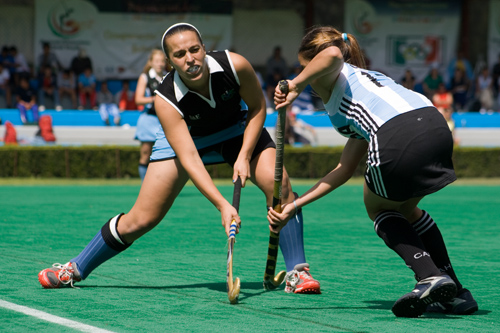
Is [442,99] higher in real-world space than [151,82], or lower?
higher

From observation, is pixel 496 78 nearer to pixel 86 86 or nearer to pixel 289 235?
pixel 86 86

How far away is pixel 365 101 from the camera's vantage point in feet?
13.3

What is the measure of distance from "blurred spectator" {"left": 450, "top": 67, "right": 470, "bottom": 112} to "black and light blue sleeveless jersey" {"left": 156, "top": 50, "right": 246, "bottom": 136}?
55.3ft

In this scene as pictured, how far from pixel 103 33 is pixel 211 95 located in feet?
56.2

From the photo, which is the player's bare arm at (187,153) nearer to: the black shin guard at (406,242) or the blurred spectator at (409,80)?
the black shin guard at (406,242)

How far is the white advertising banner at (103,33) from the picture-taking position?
20.6 metres

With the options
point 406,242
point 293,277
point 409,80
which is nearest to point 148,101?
point 293,277

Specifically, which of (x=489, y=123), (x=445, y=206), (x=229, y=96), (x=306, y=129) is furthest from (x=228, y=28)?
(x=229, y=96)

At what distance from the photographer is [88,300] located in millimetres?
4398

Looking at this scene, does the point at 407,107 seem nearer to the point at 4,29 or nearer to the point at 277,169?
the point at 277,169

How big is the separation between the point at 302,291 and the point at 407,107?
1310mm

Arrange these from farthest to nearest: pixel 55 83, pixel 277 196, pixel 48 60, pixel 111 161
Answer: pixel 48 60
pixel 55 83
pixel 111 161
pixel 277 196

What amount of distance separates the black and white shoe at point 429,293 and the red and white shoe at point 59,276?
1.98 m

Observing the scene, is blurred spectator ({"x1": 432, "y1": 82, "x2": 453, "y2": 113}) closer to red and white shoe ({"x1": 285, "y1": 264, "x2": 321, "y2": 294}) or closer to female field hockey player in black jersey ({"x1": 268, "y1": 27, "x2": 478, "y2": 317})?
red and white shoe ({"x1": 285, "y1": 264, "x2": 321, "y2": 294})
